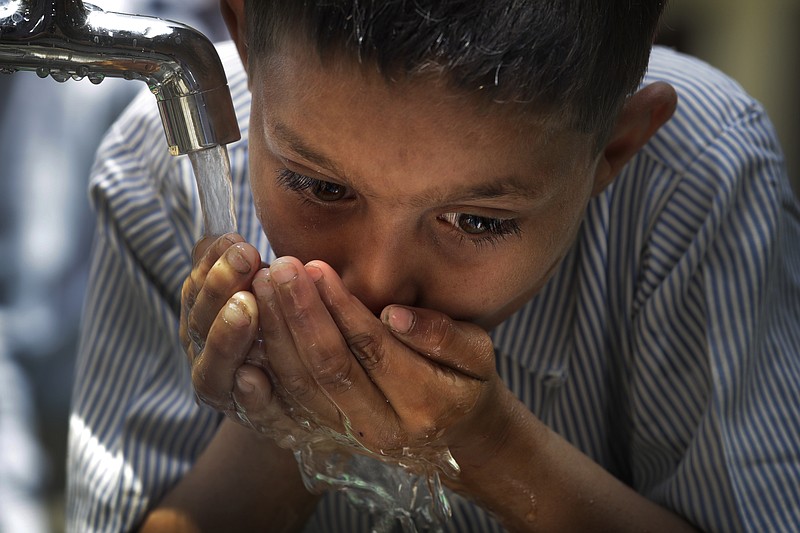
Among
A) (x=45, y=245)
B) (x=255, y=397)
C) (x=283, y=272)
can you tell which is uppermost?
(x=283, y=272)

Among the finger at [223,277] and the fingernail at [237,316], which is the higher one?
the finger at [223,277]

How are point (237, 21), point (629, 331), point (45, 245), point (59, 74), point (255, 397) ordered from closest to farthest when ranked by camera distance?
point (59, 74)
point (255, 397)
point (237, 21)
point (629, 331)
point (45, 245)

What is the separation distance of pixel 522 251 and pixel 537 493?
22 cm

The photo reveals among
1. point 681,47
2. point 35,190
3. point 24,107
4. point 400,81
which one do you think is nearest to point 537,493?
point 400,81

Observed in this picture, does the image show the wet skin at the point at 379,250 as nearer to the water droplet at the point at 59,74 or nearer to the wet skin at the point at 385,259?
the wet skin at the point at 385,259

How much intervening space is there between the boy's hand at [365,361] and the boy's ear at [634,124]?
0.20m

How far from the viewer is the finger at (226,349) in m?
0.68

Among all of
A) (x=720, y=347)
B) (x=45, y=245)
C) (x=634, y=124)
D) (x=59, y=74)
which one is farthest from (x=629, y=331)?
(x=45, y=245)

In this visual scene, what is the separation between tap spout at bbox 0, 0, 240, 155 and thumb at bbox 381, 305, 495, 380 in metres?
0.18

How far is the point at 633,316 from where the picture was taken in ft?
3.16

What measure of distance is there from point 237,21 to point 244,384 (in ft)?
1.01

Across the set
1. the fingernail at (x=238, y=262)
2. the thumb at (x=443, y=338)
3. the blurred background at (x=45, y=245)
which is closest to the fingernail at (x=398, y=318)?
the thumb at (x=443, y=338)

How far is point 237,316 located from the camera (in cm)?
68

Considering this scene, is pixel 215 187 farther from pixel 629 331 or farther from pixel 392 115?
pixel 629 331
